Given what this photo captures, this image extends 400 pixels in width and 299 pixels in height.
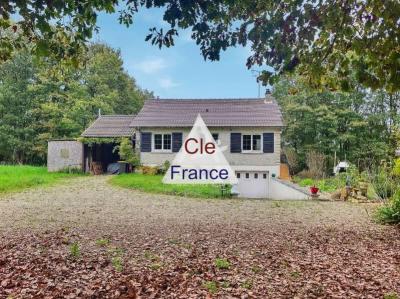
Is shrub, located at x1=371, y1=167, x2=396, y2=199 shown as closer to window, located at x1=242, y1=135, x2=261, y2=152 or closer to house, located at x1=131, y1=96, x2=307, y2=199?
house, located at x1=131, y1=96, x2=307, y2=199

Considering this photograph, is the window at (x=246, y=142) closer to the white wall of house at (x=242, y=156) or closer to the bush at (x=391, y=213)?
the white wall of house at (x=242, y=156)

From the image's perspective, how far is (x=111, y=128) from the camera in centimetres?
2608

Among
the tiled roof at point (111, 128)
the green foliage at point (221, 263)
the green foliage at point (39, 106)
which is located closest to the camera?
the green foliage at point (221, 263)

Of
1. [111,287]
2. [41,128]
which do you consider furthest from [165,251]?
[41,128]

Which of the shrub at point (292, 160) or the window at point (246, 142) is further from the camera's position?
the shrub at point (292, 160)

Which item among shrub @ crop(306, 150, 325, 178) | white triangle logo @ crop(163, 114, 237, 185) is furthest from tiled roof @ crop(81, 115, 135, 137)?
shrub @ crop(306, 150, 325, 178)

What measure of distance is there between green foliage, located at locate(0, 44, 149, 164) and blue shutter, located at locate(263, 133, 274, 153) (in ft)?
54.1

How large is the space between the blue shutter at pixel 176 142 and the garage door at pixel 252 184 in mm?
3807

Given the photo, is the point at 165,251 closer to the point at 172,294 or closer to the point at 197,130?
the point at 172,294

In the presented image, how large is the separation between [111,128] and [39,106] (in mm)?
11676

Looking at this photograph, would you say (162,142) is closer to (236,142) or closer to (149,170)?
(149,170)

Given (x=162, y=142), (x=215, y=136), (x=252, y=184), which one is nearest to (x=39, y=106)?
(x=162, y=142)

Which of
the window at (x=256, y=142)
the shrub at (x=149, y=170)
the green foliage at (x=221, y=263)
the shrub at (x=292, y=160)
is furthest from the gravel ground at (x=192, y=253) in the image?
the shrub at (x=292, y=160)

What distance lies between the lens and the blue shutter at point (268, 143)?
2242cm
